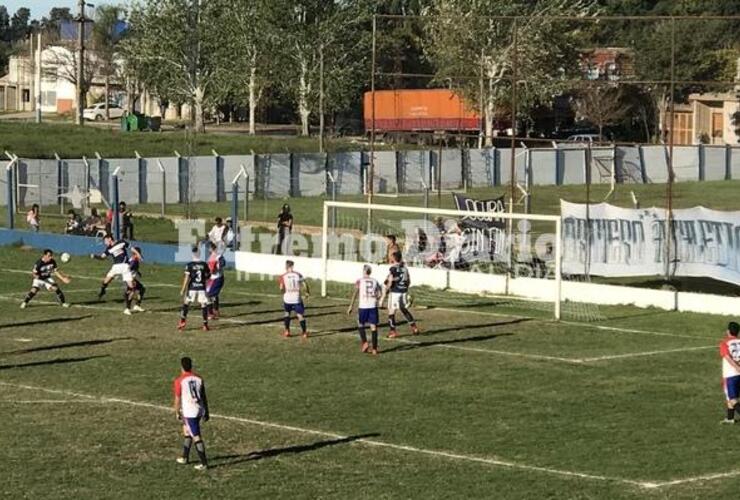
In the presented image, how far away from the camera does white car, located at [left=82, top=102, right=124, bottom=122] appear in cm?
11262

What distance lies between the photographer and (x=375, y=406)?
75.6 ft

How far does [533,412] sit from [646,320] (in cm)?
1125

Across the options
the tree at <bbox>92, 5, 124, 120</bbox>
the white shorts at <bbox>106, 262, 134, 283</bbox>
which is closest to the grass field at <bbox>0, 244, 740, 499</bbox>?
the white shorts at <bbox>106, 262, 134, 283</bbox>

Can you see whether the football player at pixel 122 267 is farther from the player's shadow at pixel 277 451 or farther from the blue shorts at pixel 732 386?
the blue shorts at pixel 732 386

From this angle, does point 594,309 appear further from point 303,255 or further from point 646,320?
point 303,255

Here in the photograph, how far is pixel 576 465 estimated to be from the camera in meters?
18.9

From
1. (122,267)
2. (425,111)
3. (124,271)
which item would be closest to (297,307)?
(124,271)

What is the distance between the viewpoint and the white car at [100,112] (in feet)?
370

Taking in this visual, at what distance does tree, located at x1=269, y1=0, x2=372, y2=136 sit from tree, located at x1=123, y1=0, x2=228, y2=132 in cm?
346

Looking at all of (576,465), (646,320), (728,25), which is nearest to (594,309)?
(646,320)

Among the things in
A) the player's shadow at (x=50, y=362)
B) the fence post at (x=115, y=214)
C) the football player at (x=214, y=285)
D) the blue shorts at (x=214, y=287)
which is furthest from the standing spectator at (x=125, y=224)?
the player's shadow at (x=50, y=362)

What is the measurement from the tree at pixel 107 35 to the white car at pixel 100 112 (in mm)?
2421

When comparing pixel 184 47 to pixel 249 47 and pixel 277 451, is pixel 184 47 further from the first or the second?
pixel 277 451

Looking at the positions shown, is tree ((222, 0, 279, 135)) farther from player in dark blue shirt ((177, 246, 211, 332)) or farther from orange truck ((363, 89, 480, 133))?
player in dark blue shirt ((177, 246, 211, 332))
